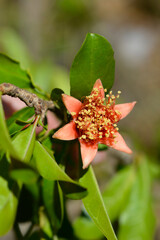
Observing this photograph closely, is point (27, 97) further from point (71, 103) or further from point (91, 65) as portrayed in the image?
point (91, 65)

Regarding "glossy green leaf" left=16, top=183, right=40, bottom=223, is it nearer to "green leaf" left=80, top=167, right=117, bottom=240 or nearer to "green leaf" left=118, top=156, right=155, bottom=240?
"green leaf" left=80, top=167, right=117, bottom=240

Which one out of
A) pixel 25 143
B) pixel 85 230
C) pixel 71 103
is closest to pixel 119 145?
pixel 71 103

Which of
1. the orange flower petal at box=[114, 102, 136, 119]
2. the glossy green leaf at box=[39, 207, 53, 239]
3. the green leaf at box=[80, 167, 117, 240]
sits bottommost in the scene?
the glossy green leaf at box=[39, 207, 53, 239]

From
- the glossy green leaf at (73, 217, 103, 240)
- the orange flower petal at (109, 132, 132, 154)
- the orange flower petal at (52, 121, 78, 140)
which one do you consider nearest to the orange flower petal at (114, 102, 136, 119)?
the orange flower petal at (109, 132, 132, 154)

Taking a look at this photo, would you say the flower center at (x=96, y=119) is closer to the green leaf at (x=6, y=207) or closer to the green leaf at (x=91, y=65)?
the green leaf at (x=91, y=65)

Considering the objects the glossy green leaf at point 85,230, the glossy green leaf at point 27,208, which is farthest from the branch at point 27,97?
the glossy green leaf at point 85,230

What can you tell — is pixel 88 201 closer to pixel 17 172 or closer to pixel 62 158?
pixel 62 158

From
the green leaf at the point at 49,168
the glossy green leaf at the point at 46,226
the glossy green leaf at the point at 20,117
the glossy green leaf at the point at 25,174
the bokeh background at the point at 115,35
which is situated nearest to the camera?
the glossy green leaf at the point at 25,174
